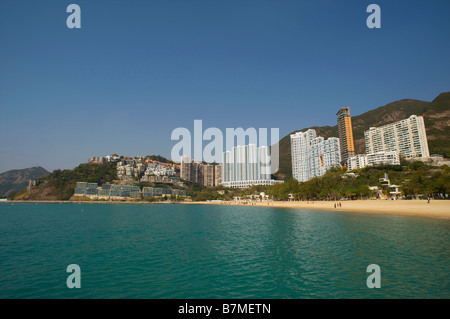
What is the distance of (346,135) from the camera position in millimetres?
144625

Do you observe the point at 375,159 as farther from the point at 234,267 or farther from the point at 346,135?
the point at 234,267

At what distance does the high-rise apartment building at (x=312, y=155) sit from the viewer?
139 m

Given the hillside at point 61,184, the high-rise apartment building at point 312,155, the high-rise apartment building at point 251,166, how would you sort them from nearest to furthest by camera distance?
1. the high-rise apartment building at point 312,155
2. the hillside at point 61,184
3. the high-rise apartment building at point 251,166

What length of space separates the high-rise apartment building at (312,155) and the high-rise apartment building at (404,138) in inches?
878

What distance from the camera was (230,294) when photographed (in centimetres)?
979

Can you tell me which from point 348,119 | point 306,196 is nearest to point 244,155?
point 348,119

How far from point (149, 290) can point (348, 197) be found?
8152 cm

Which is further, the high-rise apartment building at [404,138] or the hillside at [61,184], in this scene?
the hillside at [61,184]

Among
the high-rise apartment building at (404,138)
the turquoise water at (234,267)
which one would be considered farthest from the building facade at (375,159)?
the turquoise water at (234,267)

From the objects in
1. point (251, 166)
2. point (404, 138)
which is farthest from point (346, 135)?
point (251, 166)

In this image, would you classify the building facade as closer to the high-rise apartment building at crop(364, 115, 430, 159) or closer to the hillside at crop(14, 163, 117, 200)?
the high-rise apartment building at crop(364, 115, 430, 159)

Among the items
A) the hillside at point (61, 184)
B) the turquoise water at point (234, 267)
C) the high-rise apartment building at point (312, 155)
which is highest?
the high-rise apartment building at point (312, 155)

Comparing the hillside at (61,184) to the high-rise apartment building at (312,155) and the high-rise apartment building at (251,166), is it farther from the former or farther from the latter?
the high-rise apartment building at (312,155)
